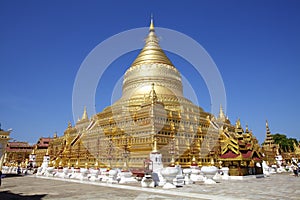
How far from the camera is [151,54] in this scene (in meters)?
35.9

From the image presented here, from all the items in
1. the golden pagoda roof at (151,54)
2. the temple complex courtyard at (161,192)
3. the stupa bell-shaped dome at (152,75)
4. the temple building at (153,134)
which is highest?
the golden pagoda roof at (151,54)

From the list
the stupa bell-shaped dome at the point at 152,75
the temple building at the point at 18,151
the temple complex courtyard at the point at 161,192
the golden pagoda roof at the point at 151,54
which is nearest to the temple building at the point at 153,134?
the stupa bell-shaped dome at the point at 152,75

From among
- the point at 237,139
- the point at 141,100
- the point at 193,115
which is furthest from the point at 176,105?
the point at 237,139

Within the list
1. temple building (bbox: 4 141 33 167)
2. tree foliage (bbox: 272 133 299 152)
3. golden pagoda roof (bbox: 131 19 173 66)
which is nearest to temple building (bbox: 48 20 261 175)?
golden pagoda roof (bbox: 131 19 173 66)

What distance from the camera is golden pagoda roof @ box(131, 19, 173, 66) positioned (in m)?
35.2

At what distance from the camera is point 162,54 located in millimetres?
36688

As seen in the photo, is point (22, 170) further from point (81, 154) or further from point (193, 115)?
point (193, 115)

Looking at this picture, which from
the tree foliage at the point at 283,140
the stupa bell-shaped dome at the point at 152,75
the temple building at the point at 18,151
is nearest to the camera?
the stupa bell-shaped dome at the point at 152,75

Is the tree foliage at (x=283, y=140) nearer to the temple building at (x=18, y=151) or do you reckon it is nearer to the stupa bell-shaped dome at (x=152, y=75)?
the stupa bell-shaped dome at (x=152, y=75)

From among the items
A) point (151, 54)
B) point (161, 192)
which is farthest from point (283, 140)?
point (161, 192)

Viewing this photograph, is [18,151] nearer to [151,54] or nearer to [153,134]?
[151,54]

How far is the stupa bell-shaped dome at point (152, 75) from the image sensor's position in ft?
104

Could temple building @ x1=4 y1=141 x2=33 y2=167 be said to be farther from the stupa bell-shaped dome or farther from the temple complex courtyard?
the temple complex courtyard

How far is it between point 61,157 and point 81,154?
4366 mm
